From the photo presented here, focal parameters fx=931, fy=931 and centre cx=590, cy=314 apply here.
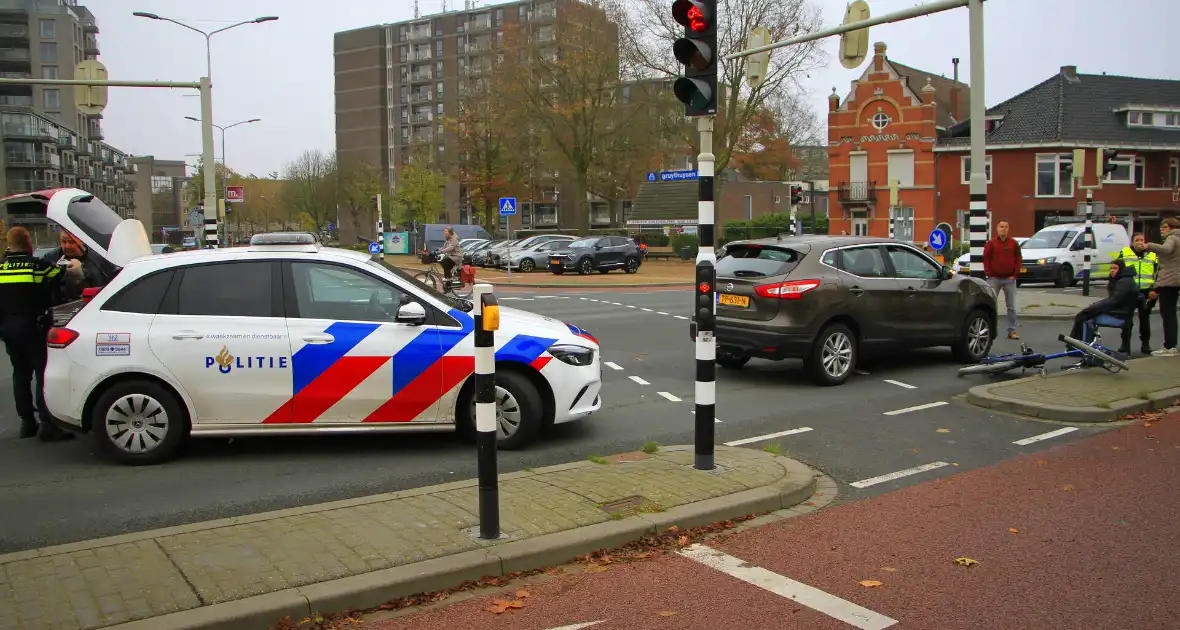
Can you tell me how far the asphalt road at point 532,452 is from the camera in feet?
19.6

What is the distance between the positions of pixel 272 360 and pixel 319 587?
2948mm

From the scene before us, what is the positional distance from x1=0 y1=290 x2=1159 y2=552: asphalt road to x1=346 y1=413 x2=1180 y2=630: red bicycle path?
0.76m

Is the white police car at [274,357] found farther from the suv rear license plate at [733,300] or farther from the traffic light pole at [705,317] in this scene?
the suv rear license plate at [733,300]

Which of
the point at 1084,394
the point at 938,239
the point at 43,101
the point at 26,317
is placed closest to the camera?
the point at 26,317

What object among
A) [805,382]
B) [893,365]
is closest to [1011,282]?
[893,365]

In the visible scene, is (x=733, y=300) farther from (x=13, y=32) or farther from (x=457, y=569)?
(x=13, y=32)

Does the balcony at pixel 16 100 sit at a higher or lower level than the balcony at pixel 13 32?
lower

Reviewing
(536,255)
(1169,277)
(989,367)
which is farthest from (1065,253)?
(536,255)

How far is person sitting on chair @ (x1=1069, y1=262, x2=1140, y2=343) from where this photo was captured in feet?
37.7

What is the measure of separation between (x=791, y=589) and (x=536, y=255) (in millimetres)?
36236

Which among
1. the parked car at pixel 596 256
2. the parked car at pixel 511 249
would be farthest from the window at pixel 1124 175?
the parked car at pixel 511 249

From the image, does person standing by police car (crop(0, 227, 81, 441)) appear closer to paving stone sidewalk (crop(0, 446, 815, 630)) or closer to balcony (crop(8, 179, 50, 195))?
paving stone sidewalk (crop(0, 446, 815, 630))

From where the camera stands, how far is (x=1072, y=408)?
28.3 feet

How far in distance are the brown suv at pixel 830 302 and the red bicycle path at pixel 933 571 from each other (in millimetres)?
3922
